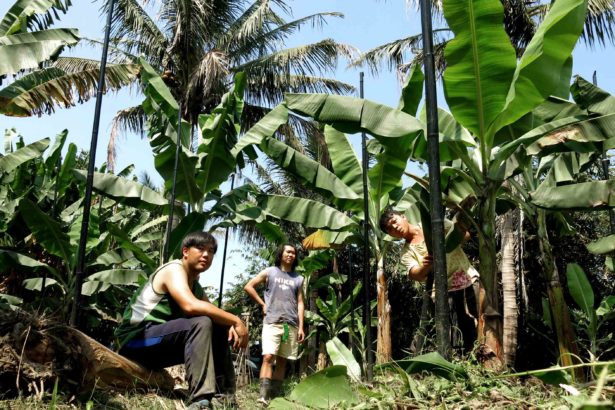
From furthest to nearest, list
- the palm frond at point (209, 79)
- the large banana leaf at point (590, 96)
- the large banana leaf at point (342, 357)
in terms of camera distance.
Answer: the palm frond at point (209, 79) < the large banana leaf at point (590, 96) < the large banana leaf at point (342, 357)

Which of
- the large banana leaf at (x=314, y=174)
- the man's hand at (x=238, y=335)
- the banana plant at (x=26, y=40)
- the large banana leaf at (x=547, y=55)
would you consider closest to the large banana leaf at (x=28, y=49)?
the banana plant at (x=26, y=40)

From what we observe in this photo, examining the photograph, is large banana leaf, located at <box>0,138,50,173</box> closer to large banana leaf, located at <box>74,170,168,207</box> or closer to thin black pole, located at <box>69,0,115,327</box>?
large banana leaf, located at <box>74,170,168,207</box>

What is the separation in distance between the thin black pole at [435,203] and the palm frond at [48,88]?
465cm

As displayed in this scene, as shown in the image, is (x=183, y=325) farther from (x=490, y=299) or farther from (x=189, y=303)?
(x=490, y=299)

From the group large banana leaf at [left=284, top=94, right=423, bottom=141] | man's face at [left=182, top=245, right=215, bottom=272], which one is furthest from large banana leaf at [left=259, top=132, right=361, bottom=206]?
man's face at [left=182, top=245, right=215, bottom=272]

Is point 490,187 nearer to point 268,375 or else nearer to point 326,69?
point 268,375

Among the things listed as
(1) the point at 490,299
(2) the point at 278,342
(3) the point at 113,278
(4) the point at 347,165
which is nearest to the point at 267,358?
(2) the point at 278,342

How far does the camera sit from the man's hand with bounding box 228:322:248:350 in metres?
3.10

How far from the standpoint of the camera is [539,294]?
1268 cm

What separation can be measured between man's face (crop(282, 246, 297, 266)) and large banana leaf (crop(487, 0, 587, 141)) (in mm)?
2363

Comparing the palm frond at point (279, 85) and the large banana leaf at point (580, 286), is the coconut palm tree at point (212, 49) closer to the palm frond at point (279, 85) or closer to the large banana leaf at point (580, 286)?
the palm frond at point (279, 85)

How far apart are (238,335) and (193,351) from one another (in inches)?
11.1

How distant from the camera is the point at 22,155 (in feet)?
25.0

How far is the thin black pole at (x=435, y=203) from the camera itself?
10.0 ft
